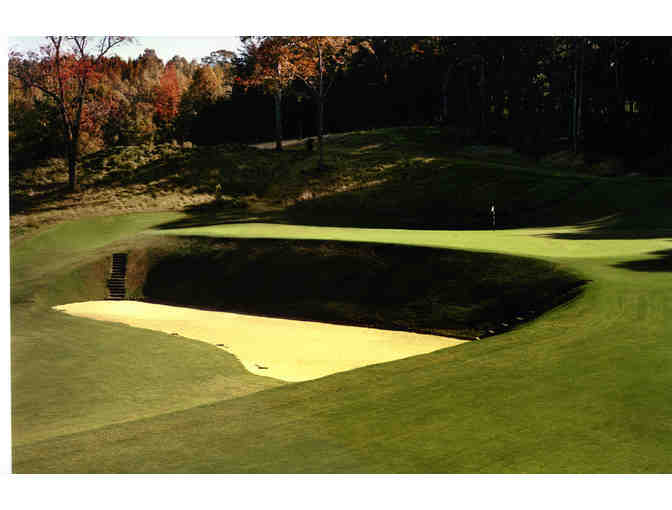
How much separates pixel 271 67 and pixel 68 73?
165 inches

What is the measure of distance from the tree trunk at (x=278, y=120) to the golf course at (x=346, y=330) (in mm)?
470

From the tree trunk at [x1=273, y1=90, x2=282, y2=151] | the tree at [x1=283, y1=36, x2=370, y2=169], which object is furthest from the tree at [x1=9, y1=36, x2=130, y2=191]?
the tree trunk at [x1=273, y1=90, x2=282, y2=151]

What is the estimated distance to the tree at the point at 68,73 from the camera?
880 centimetres

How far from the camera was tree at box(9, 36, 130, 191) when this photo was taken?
28.9 feet

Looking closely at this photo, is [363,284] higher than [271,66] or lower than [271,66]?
lower

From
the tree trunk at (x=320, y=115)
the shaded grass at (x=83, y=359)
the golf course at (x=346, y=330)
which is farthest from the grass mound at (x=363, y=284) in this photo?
the tree trunk at (x=320, y=115)

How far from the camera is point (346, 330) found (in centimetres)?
1027

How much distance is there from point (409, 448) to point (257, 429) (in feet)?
4.31

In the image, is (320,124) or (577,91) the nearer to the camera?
(577,91)

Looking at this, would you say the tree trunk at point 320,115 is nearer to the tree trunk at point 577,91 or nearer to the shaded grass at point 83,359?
the shaded grass at point 83,359

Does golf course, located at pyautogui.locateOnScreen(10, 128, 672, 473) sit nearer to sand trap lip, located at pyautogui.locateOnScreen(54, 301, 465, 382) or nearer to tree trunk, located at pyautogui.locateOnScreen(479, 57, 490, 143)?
sand trap lip, located at pyautogui.locateOnScreen(54, 301, 465, 382)

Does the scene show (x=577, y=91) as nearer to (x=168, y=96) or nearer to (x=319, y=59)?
(x=319, y=59)

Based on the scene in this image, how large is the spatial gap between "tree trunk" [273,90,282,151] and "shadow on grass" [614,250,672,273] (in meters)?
7.76

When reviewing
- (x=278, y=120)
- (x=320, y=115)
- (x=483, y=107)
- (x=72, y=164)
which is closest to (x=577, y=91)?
(x=483, y=107)
